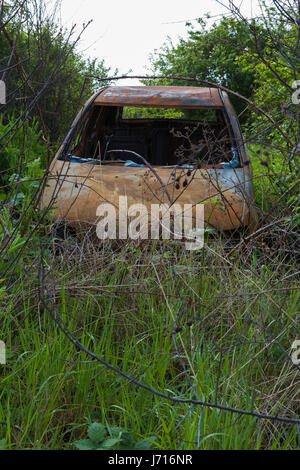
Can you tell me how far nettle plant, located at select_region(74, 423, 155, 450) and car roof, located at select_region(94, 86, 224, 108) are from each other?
11.1 feet

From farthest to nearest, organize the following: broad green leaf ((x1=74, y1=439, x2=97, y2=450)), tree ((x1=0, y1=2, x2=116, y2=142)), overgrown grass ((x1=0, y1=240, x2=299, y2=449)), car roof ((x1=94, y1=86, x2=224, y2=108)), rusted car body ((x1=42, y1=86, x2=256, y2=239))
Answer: car roof ((x1=94, y1=86, x2=224, y2=108)) < rusted car body ((x1=42, y1=86, x2=256, y2=239)) < tree ((x1=0, y1=2, x2=116, y2=142)) < overgrown grass ((x1=0, y1=240, x2=299, y2=449)) < broad green leaf ((x1=74, y1=439, x2=97, y2=450))

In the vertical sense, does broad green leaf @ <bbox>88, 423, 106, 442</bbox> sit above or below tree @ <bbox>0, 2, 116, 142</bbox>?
below

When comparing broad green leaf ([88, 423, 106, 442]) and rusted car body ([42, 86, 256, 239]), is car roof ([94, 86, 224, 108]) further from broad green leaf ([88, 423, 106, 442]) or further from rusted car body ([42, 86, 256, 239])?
broad green leaf ([88, 423, 106, 442])

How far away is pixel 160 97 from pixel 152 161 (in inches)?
55.7

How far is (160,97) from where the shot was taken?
489 centimetres

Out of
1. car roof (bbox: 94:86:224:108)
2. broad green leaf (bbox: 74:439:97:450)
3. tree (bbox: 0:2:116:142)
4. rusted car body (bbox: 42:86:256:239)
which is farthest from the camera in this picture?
car roof (bbox: 94:86:224:108)

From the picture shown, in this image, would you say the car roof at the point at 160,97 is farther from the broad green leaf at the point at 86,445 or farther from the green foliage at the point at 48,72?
the broad green leaf at the point at 86,445

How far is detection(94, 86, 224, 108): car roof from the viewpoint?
481 cm

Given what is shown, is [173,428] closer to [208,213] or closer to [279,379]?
[279,379]

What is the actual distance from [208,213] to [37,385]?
1.85 m

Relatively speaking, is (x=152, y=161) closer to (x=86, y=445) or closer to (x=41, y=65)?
(x=41, y=65)

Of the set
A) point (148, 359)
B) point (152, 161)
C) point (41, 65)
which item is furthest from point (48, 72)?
point (148, 359)

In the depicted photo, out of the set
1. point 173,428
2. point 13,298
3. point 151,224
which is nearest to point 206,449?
point 173,428

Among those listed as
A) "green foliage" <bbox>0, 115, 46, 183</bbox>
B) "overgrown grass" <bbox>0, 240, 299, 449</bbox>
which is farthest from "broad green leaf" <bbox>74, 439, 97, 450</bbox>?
"green foliage" <bbox>0, 115, 46, 183</bbox>
